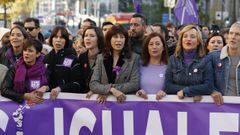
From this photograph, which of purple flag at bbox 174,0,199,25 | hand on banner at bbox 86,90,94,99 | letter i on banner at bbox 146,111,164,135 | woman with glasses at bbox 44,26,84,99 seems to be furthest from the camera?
purple flag at bbox 174,0,199,25

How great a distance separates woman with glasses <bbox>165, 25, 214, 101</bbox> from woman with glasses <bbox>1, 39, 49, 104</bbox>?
1403 millimetres

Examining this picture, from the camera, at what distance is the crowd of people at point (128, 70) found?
6.11 meters

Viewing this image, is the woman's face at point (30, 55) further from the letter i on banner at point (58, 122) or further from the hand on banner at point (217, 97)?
the hand on banner at point (217, 97)

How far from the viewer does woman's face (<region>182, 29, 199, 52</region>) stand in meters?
6.18

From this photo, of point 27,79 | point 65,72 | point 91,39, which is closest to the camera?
point 27,79

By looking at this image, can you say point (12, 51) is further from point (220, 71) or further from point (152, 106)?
point (220, 71)

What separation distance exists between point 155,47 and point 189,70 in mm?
505

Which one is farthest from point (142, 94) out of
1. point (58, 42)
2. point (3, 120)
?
point (3, 120)

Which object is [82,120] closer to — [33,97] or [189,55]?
[33,97]

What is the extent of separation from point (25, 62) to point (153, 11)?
56938 millimetres

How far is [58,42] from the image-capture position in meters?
7.09

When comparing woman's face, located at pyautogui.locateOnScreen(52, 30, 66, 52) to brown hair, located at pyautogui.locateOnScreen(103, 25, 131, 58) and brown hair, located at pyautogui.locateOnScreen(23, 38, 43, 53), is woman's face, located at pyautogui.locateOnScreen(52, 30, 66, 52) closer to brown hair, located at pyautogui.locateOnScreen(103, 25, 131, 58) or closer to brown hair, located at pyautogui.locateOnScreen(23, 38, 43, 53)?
brown hair, located at pyautogui.locateOnScreen(23, 38, 43, 53)

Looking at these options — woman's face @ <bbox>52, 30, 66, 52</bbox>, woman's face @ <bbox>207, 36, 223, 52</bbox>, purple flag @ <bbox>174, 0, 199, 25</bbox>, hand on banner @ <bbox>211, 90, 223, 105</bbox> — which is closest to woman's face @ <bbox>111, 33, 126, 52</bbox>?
woman's face @ <bbox>52, 30, 66, 52</bbox>

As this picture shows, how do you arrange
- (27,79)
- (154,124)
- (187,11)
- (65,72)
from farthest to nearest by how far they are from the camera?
(187,11) → (65,72) → (27,79) → (154,124)
